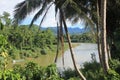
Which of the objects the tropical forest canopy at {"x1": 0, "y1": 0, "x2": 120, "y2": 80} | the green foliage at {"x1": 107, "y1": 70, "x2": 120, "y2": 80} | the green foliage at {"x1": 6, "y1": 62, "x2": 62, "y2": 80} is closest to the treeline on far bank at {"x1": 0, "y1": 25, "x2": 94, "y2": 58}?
the tropical forest canopy at {"x1": 0, "y1": 0, "x2": 120, "y2": 80}

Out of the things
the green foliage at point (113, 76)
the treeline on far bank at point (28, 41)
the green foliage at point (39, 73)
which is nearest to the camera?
the green foliage at point (39, 73)

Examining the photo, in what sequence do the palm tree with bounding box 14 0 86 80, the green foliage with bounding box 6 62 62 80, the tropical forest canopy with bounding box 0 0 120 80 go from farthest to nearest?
the palm tree with bounding box 14 0 86 80
the green foliage with bounding box 6 62 62 80
the tropical forest canopy with bounding box 0 0 120 80

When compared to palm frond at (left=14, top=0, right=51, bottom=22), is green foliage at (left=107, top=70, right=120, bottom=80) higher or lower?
lower

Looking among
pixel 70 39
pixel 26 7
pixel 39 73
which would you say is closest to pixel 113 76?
pixel 39 73

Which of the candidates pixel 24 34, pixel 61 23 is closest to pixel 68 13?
pixel 61 23

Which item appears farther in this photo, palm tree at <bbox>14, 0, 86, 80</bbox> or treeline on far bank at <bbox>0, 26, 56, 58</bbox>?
treeline on far bank at <bbox>0, 26, 56, 58</bbox>

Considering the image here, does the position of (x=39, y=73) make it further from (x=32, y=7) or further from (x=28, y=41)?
(x=28, y=41)

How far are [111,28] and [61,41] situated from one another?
784 centimetres

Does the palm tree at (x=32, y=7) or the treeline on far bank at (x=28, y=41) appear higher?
the palm tree at (x=32, y=7)

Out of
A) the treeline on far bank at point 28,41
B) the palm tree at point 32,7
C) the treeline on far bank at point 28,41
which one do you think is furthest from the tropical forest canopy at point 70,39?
the treeline on far bank at point 28,41

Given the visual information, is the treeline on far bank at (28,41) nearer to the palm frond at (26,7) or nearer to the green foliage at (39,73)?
the palm frond at (26,7)

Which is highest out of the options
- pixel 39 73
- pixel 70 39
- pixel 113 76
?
pixel 70 39

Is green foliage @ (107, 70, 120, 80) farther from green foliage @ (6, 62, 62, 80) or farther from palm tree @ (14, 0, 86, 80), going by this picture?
palm tree @ (14, 0, 86, 80)

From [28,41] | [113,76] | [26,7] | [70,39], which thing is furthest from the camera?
[28,41]
